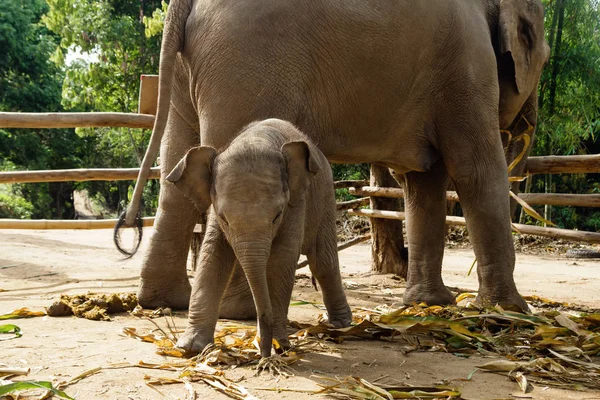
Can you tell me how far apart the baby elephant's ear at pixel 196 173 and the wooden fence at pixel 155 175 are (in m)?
3.33

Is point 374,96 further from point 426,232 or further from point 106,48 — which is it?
point 106,48

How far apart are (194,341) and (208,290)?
237 mm

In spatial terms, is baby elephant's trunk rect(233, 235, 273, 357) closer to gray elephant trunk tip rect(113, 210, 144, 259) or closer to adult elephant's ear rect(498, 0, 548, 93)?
gray elephant trunk tip rect(113, 210, 144, 259)

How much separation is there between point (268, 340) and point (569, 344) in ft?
5.08

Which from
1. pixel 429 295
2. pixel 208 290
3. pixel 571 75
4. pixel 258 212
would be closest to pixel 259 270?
pixel 258 212

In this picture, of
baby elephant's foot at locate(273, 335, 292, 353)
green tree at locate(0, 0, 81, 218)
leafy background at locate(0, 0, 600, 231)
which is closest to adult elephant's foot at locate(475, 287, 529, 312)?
baby elephant's foot at locate(273, 335, 292, 353)

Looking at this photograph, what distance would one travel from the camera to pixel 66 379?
2.83m

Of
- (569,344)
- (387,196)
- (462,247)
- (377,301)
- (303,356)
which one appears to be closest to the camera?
(303,356)

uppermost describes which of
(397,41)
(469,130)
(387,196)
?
(397,41)

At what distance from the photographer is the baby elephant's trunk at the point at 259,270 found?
9.50 feet

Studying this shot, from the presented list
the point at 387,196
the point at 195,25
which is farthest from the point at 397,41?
the point at 387,196

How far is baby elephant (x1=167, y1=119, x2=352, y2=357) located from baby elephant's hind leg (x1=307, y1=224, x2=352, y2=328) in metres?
0.10

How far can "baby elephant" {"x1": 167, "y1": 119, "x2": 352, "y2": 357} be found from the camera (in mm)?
2898

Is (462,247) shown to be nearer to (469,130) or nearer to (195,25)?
(469,130)
